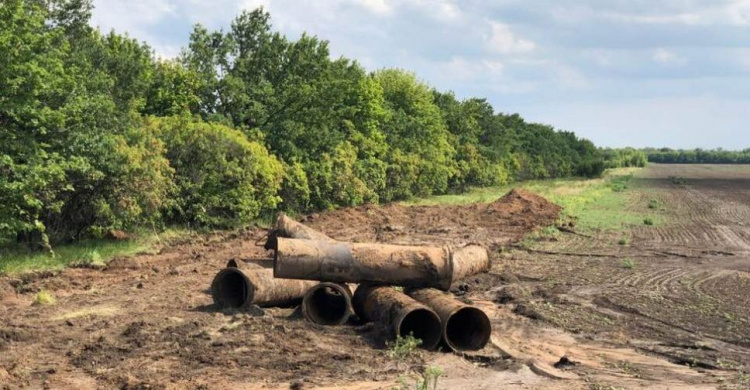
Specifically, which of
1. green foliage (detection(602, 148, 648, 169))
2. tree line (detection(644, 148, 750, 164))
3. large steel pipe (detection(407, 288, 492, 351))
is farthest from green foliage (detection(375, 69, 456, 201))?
tree line (detection(644, 148, 750, 164))

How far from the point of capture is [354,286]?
11961 mm

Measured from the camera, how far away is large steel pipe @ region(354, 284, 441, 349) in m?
9.43

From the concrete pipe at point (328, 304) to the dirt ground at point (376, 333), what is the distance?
268mm

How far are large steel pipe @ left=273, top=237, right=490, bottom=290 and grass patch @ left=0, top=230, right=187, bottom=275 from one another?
7785 millimetres

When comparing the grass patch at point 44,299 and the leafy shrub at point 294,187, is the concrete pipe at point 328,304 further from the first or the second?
the leafy shrub at point 294,187

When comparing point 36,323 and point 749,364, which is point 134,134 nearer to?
point 36,323

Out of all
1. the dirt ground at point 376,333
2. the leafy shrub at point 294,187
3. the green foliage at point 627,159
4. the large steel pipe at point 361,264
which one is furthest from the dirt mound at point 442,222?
the green foliage at point 627,159

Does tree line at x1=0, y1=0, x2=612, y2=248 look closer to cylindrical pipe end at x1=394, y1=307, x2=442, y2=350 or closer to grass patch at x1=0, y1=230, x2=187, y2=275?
grass patch at x1=0, y1=230, x2=187, y2=275

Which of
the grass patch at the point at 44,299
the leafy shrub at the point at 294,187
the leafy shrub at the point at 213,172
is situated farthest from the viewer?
the leafy shrub at the point at 294,187

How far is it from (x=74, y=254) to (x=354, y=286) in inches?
353

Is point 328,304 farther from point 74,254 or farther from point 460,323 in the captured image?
point 74,254

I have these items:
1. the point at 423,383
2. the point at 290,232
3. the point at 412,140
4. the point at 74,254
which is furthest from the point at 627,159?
the point at 423,383

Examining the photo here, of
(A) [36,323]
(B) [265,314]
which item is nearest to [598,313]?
(B) [265,314]

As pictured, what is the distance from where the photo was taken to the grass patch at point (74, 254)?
15.7 m
